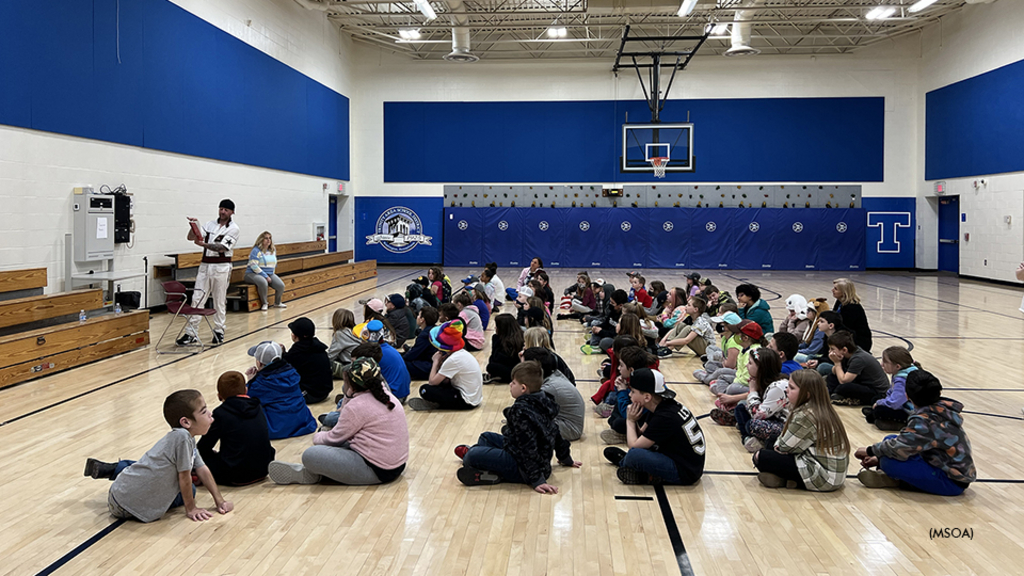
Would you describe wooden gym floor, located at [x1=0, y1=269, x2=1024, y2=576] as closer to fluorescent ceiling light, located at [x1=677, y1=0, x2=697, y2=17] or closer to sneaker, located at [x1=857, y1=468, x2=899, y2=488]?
sneaker, located at [x1=857, y1=468, x2=899, y2=488]

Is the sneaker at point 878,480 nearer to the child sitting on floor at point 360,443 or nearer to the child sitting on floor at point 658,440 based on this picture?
the child sitting on floor at point 658,440

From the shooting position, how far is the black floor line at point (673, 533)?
386 cm

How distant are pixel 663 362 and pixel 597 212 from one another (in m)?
18.0

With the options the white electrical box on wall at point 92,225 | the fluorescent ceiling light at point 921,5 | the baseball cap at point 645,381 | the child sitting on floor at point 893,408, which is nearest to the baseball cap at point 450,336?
the baseball cap at point 645,381

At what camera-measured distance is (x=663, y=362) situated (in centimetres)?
986

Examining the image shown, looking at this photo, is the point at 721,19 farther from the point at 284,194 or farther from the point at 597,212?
the point at 284,194

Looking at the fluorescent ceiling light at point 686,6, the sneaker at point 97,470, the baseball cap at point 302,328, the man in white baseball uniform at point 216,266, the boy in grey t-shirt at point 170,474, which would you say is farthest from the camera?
the fluorescent ceiling light at point 686,6

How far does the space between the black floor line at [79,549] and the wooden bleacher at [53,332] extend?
15.2 feet

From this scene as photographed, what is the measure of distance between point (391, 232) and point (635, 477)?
2377cm

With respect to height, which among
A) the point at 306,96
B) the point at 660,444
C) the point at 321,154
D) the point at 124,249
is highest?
the point at 306,96

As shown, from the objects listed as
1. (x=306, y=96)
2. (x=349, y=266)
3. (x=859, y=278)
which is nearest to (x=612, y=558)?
(x=349, y=266)

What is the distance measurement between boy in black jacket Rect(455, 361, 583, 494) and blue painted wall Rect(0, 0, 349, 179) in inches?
377

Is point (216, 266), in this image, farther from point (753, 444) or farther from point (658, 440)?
point (753, 444)

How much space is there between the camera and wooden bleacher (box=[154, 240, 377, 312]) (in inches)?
571
